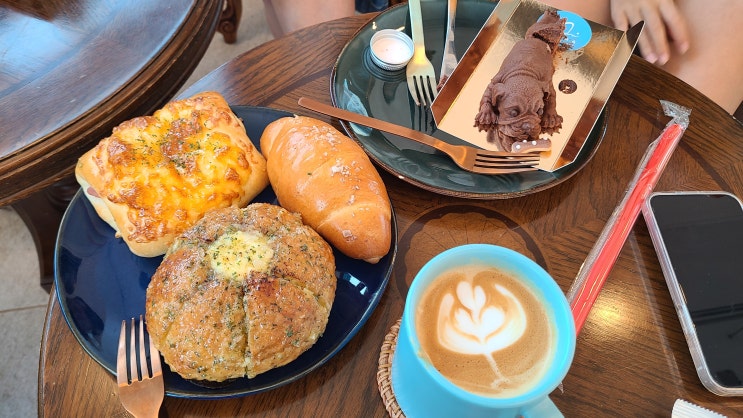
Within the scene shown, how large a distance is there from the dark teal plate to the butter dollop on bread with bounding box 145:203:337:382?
1.01 feet

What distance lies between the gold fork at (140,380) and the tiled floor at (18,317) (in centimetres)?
112

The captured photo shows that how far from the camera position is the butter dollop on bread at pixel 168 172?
826 millimetres

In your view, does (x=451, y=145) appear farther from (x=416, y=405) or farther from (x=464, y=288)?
(x=416, y=405)

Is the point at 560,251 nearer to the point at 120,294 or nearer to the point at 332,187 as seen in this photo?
the point at 332,187

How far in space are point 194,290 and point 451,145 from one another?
0.57 m

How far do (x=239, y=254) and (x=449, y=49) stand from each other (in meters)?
0.77

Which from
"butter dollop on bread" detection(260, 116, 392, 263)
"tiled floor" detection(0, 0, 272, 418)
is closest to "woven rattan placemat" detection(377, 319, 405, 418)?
"butter dollop on bread" detection(260, 116, 392, 263)

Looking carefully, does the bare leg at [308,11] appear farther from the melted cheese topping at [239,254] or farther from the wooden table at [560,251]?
the melted cheese topping at [239,254]

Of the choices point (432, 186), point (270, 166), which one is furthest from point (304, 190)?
point (432, 186)

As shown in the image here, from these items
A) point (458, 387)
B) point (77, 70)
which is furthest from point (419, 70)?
point (458, 387)

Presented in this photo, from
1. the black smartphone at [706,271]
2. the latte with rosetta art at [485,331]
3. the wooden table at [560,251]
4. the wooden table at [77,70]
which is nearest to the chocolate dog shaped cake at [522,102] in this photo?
the wooden table at [560,251]

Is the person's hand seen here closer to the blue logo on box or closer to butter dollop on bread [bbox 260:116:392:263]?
the blue logo on box

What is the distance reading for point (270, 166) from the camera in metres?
0.92

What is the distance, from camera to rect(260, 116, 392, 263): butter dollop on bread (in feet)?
2.71
